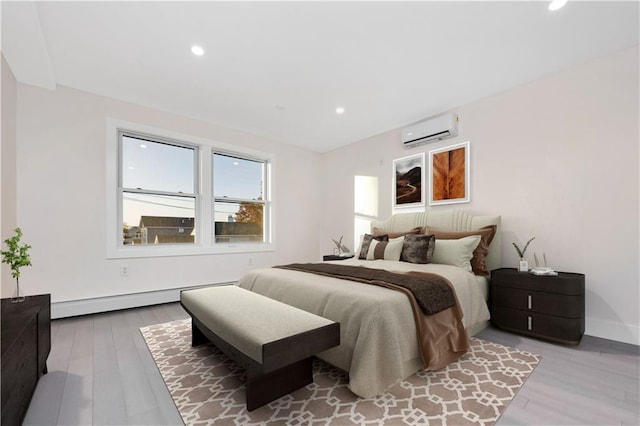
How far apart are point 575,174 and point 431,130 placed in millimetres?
1640

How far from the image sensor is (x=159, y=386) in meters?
1.87

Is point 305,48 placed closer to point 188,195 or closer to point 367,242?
point 367,242

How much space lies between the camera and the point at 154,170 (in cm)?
405

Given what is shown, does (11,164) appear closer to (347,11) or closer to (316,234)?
(347,11)

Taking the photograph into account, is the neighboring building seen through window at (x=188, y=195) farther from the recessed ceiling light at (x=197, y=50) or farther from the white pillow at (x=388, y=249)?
the white pillow at (x=388, y=249)

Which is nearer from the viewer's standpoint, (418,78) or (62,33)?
(62,33)

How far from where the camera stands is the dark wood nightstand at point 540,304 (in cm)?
246

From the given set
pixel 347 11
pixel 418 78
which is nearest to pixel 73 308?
pixel 347 11

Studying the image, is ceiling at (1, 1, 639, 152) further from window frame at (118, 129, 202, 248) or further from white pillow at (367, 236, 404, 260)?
white pillow at (367, 236, 404, 260)

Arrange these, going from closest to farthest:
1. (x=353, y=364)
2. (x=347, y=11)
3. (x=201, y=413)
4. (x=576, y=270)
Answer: (x=201, y=413) < (x=353, y=364) < (x=347, y=11) < (x=576, y=270)

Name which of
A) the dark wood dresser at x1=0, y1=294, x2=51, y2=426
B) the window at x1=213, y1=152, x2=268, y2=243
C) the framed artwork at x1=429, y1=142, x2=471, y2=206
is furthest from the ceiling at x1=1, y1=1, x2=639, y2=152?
the dark wood dresser at x1=0, y1=294, x2=51, y2=426

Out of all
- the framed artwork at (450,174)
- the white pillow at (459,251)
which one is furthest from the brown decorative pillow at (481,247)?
the framed artwork at (450,174)

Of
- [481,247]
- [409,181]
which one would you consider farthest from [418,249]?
[409,181]

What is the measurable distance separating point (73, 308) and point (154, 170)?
193cm
